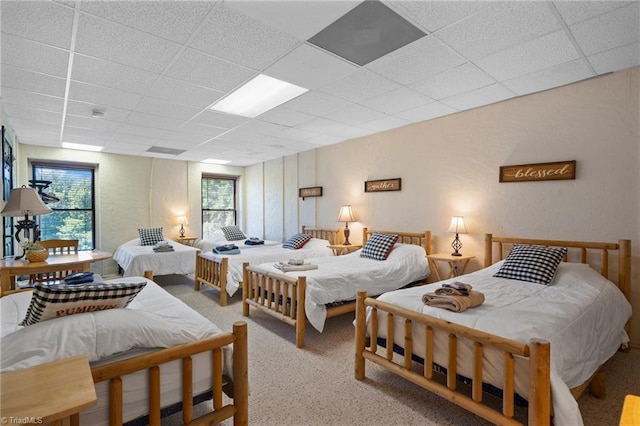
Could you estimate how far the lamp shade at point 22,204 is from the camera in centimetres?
285

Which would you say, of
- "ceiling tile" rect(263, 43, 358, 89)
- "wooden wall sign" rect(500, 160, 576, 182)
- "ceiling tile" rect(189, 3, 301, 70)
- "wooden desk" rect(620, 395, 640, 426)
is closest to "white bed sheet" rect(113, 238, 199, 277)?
"ceiling tile" rect(263, 43, 358, 89)

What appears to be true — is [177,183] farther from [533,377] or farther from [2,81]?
[533,377]

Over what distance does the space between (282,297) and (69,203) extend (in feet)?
17.4

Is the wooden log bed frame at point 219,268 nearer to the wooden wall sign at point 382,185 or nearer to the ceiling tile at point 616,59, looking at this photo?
the wooden wall sign at point 382,185

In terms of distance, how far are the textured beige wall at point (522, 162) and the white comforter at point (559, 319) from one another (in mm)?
587

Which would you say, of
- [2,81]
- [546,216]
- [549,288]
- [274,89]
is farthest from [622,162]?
[2,81]

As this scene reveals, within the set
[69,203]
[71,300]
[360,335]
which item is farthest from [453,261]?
[69,203]

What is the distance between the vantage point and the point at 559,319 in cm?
188

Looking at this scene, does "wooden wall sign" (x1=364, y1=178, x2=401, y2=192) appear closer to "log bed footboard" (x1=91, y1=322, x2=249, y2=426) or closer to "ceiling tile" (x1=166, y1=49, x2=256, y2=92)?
"ceiling tile" (x1=166, y1=49, x2=256, y2=92)

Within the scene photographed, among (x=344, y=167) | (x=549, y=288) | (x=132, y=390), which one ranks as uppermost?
(x=344, y=167)

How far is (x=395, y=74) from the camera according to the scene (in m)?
2.80

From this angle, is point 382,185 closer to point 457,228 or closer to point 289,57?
point 457,228

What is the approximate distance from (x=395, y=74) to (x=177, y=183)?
18.9 feet

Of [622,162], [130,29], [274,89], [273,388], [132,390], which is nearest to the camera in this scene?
[132,390]
